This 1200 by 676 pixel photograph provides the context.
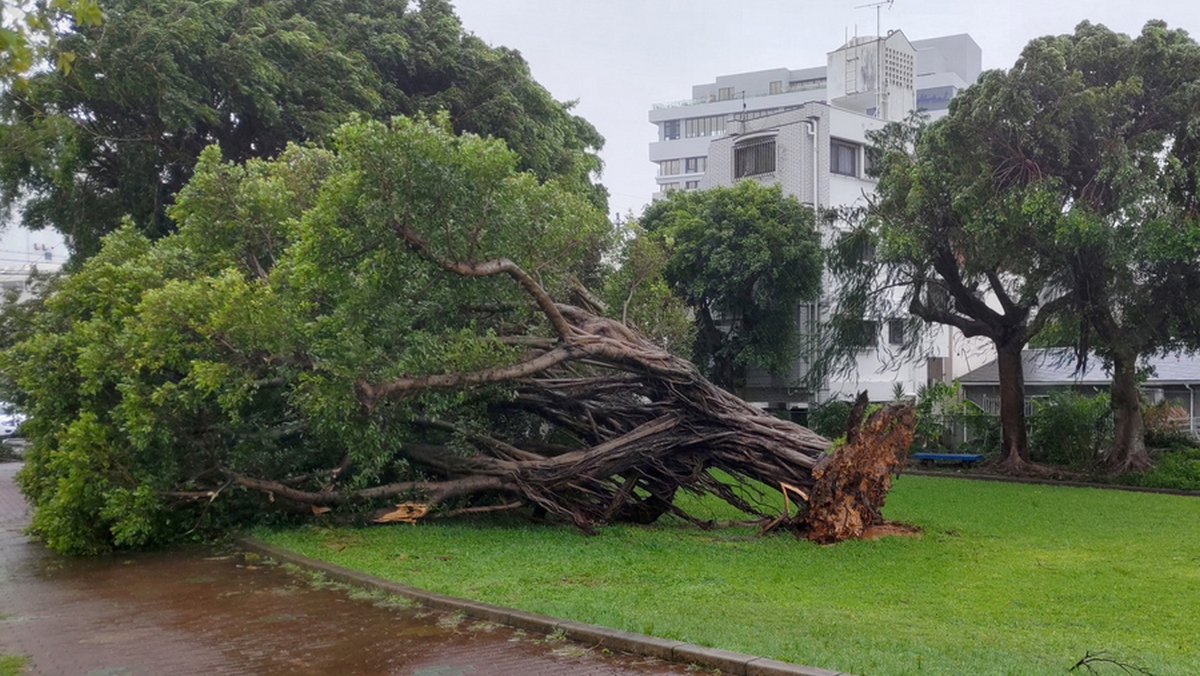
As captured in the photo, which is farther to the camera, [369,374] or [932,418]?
[932,418]

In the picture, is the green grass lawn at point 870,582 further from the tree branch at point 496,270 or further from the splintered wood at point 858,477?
the tree branch at point 496,270

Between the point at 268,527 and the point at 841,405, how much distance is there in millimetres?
19040

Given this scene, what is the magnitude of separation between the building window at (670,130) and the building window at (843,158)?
42.8 metres

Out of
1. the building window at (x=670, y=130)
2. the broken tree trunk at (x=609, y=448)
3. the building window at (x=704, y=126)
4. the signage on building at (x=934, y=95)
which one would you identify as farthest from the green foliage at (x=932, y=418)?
the building window at (x=670, y=130)

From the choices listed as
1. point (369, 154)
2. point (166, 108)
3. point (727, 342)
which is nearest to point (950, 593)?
point (369, 154)

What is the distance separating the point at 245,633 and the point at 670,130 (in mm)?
70031

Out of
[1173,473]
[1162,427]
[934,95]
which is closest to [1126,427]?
[1173,473]

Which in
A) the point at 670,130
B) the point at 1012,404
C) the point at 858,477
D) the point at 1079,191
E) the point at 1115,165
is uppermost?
the point at 670,130

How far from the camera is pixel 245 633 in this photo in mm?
8547

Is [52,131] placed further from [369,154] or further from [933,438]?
[933,438]

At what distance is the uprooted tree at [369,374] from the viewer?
486 inches

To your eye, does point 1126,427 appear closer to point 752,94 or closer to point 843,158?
point 843,158

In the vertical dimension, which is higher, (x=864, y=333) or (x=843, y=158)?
(x=843, y=158)

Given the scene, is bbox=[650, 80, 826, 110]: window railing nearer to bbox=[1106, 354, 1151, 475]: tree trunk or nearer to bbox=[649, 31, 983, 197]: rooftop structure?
bbox=[649, 31, 983, 197]: rooftop structure
